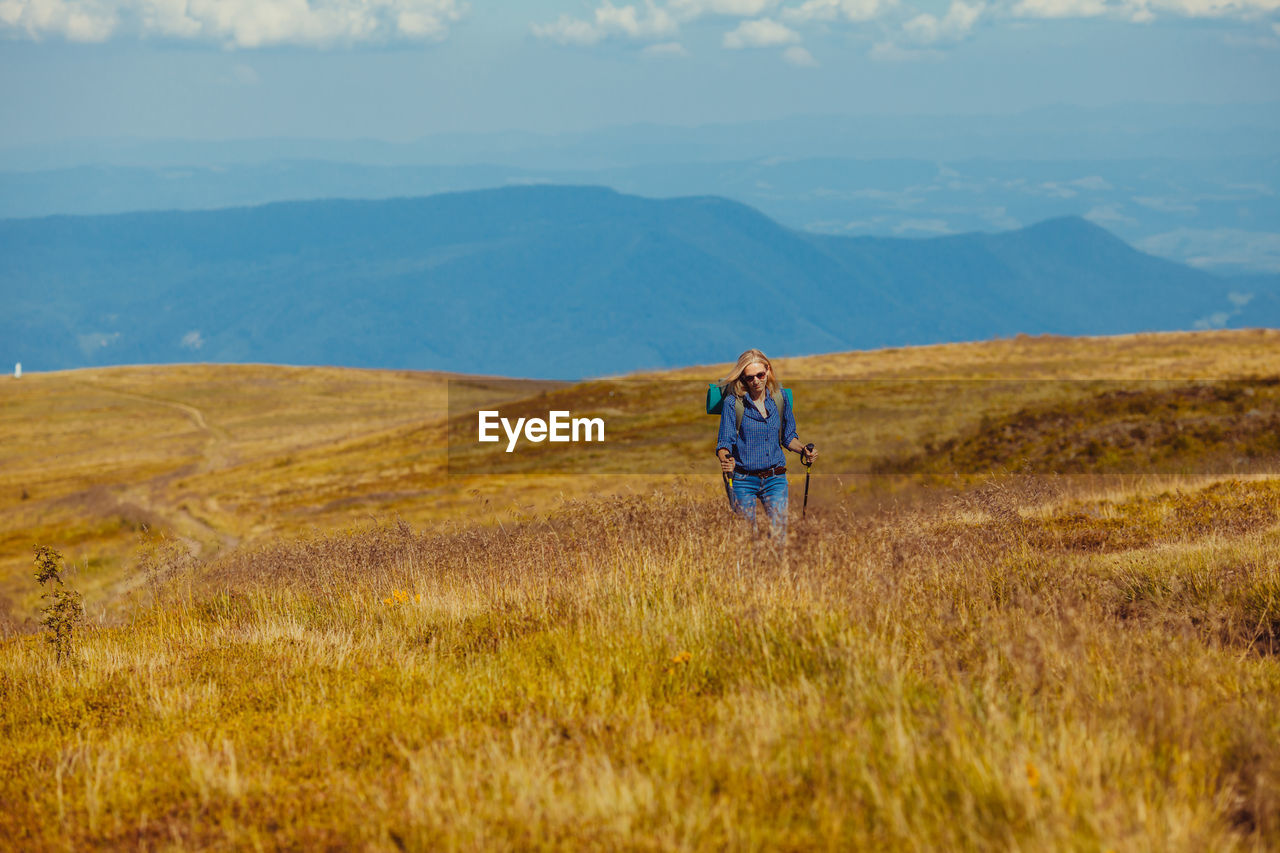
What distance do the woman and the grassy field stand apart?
0.45 meters

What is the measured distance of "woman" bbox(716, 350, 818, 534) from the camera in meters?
9.05

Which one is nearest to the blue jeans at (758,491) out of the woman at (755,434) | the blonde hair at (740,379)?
the woman at (755,434)

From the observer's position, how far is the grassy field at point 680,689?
371cm

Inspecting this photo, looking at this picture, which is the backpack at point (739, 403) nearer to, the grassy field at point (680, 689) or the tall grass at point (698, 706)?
the grassy field at point (680, 689)

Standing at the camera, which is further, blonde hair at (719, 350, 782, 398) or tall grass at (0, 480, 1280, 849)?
blonde hair at (719, 350, 782, 398)

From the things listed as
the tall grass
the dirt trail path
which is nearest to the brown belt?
the tall grass

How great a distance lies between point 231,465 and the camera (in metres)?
68.8

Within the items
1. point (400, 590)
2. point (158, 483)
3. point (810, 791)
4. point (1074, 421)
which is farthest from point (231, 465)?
point (810, 791)

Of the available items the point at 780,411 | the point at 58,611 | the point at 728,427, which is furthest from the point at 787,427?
the point at 58,611

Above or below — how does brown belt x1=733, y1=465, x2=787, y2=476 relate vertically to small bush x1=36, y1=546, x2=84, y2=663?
above

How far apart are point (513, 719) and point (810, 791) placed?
60.9 inches

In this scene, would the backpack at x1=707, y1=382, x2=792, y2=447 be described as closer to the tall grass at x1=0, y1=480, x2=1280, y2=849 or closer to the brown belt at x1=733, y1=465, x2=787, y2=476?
the brown belt at x1=733, y1=465, x2=787, y2=476

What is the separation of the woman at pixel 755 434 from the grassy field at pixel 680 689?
1.49 ft

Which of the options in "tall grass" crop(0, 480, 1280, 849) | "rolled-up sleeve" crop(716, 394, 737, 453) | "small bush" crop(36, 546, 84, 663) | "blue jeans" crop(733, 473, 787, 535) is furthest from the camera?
"blue jeans" crop(733, 473, 787, 535)
